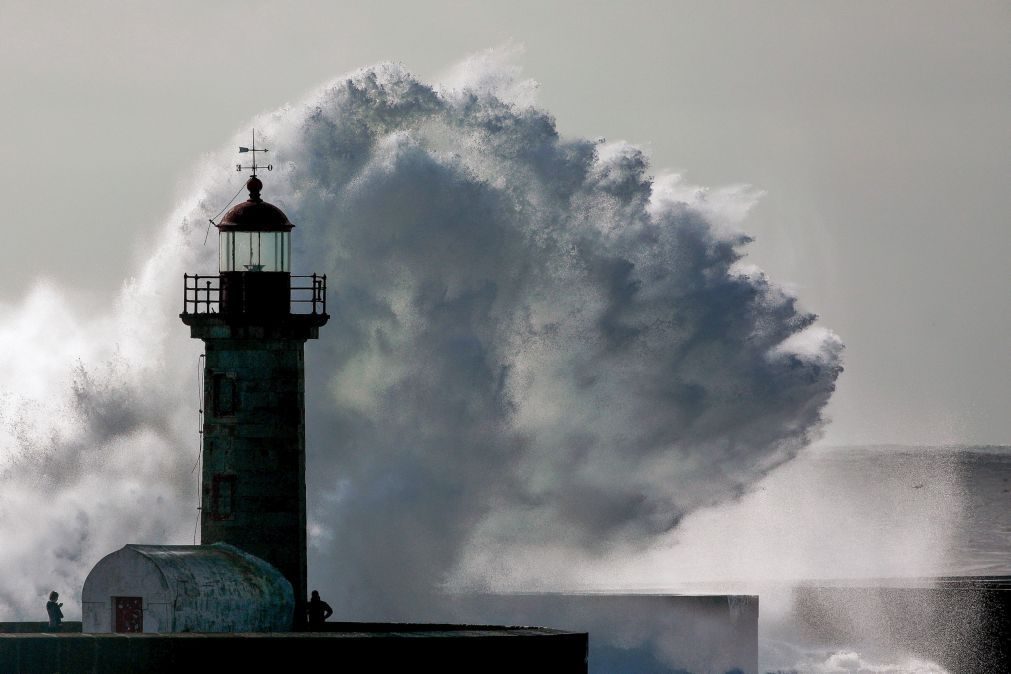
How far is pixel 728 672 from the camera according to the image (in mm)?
52125

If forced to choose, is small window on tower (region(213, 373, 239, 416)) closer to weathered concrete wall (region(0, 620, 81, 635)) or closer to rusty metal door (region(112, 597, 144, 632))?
rusty metal door (region(112, 597, 144, 632))

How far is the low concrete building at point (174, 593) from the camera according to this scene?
3353cm

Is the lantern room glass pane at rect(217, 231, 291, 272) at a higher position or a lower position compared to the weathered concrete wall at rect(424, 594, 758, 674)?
higher

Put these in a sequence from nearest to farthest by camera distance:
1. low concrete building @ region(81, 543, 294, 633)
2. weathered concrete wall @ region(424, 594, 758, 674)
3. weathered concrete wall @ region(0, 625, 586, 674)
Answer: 1. weathered concrete wall @ region(0, 625, 586, 674)
2. low concrete building @ region(81, 543, 294, 633)
3. weathered concrete wall @ region(424, 594, 758, 674)

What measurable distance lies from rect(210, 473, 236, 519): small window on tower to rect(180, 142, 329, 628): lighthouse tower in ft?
0.04

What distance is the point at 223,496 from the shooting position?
35719mm

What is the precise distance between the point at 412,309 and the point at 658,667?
27.1 ft

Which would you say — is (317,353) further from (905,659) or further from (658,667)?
(905,659)

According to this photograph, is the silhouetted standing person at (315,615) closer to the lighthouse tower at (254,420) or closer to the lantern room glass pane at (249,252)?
the lighthouse tower at (254,420)

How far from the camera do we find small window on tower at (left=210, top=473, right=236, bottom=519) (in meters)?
35.7

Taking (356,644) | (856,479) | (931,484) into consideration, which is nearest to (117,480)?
(356,644)

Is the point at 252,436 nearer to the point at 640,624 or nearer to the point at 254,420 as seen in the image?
the point at 254,420

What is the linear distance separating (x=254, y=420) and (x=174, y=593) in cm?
303

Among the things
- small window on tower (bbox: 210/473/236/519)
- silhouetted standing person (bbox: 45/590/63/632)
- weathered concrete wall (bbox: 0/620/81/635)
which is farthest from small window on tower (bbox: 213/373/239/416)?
weathered concrete wall (bbox: 0/620/81/635)
